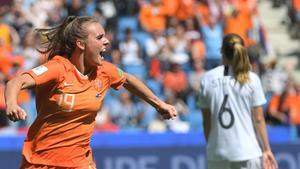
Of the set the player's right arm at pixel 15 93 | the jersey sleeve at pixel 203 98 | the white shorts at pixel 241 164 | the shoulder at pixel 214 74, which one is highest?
the shoulder at pixel 214 74

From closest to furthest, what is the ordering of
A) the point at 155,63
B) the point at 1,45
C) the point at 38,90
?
the point at 38,90, the point at 1,45, the point at 155,63

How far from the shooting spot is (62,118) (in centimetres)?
555

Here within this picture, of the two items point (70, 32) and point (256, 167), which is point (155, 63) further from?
point (70, 32)

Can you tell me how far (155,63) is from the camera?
48.0ft

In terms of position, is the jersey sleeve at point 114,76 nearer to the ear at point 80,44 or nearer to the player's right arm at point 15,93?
the ear at point 80,44

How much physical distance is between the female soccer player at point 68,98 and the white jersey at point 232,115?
5.49 feet

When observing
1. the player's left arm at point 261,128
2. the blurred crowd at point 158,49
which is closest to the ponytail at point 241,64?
the player's left arm at point 261,128

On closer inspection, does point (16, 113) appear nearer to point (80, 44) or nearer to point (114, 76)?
point (80, 44)

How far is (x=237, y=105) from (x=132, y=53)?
7.83 meters

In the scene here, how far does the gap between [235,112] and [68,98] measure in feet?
6.85

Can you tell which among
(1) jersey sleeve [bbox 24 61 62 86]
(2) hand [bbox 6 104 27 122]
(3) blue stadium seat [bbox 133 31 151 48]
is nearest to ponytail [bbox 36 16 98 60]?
(1) jersey sleeve [bbox 24 61 62 86]

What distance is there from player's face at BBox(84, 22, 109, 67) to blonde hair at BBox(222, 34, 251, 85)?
1.74 m

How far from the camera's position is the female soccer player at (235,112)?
709 centimetres

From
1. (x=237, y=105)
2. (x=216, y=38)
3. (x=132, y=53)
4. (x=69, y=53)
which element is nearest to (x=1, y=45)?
(x=132, y=53)
